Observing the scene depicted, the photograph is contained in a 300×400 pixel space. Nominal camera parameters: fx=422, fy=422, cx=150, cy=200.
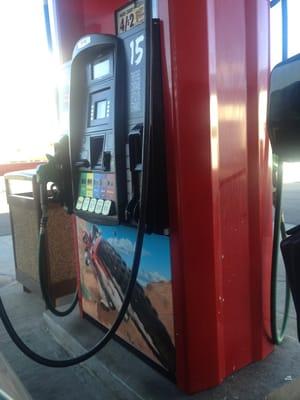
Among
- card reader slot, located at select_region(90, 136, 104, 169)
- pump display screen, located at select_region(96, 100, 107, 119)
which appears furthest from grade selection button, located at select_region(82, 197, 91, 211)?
pump display screen, located at select_region(96, 100, 107, 119)

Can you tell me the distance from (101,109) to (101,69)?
0.20 metres

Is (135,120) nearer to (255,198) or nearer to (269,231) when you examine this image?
(255,198)

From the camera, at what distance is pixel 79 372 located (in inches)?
96.5

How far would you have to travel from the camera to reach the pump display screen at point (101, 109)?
2171 mm

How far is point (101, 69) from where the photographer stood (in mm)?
2176

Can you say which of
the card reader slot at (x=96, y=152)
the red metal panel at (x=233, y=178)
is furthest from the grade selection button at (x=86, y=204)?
the red metal panel at (x=233, y=178)

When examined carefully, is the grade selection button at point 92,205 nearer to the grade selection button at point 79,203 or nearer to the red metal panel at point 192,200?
the grade selection button at point 79,203

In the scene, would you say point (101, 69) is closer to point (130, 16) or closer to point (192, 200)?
point (130, 16)

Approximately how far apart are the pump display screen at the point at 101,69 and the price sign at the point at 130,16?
0.18m

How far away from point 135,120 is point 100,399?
1419mm

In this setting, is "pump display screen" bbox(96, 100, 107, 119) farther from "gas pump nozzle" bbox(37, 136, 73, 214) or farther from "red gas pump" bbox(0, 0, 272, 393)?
"gas pump nozzle" bbox(37, 136, 73, 214)

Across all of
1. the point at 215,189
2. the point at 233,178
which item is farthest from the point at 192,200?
the point at 233,178

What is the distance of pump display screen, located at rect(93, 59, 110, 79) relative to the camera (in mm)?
2117

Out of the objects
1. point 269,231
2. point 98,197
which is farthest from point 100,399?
point 269,231
